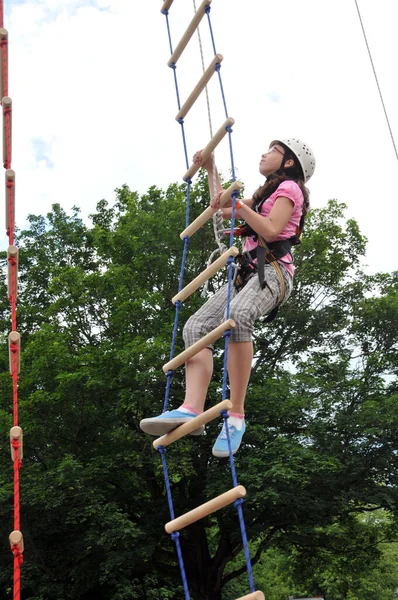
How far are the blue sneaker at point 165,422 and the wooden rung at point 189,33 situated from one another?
2011mm

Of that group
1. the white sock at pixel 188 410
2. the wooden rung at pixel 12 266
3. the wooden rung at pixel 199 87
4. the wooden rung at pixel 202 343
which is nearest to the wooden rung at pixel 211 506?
the white sock at pixel 188 410

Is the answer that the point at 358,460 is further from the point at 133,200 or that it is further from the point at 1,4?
the point at 1,4

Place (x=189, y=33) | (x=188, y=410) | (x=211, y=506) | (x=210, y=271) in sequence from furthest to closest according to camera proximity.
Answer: (x=189, y=33)
(x=210, y=271)
(x=188, y=410)
(x=211, y=506)

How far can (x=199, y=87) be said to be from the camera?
3.77 m

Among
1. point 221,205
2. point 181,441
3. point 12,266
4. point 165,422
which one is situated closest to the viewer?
point 165,422

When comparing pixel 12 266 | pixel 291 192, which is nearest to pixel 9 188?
pixel 12 266

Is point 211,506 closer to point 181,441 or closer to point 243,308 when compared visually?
point 243,308

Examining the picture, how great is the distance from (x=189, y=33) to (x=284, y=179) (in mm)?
987

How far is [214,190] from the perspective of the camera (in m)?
3.73

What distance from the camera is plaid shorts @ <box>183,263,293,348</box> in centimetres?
341

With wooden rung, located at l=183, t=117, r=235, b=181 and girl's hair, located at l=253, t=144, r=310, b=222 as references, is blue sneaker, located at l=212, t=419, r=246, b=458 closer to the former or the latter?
girl's hair, located at l=253, t=144, r=310, b=222

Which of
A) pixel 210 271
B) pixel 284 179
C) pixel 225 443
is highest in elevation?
pixel 284 179

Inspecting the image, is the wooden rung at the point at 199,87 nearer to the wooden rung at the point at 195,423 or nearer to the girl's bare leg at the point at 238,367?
the girl's bare leg at the point at 238,367

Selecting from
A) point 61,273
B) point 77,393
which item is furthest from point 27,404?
point 61,273
